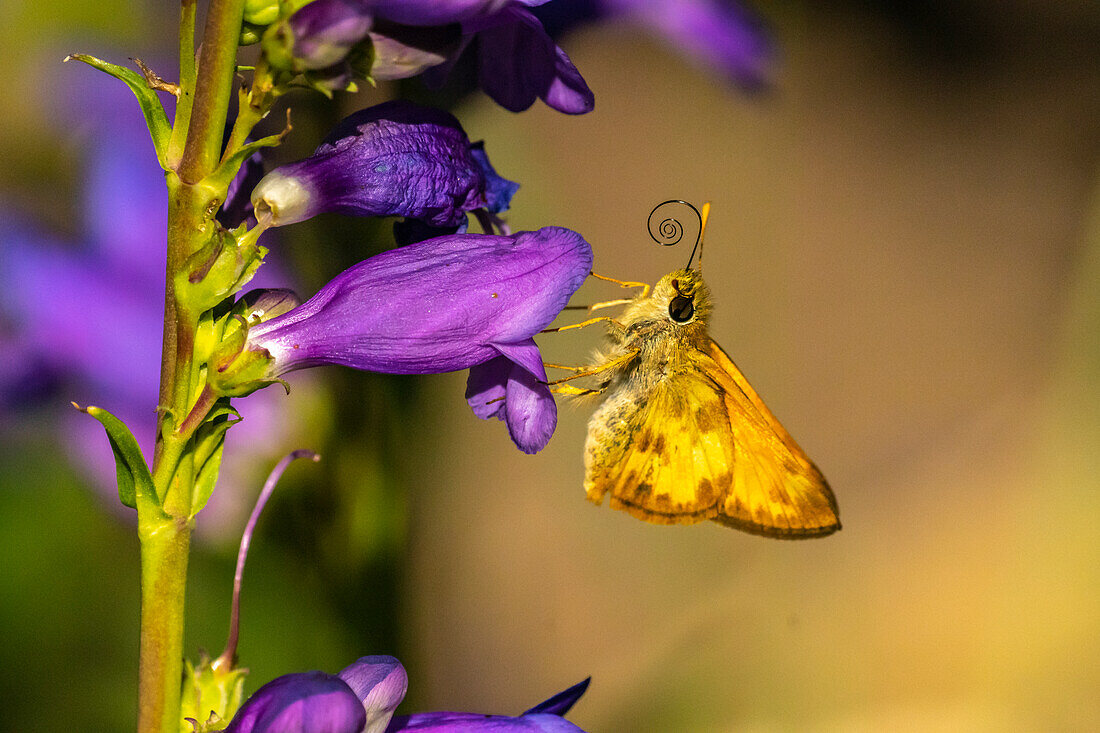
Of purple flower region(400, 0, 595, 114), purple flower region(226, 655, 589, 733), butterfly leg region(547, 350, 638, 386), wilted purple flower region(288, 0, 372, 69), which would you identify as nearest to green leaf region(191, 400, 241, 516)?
purple flower region(226, 655, 589, 733)

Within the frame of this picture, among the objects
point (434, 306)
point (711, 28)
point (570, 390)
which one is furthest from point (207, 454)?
point (711, 28)

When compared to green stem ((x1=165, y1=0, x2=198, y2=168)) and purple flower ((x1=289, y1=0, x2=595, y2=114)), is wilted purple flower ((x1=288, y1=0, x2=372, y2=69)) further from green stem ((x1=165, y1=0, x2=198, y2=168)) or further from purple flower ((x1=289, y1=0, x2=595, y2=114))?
green stem ((x1=165, y1=0, x2=198, y2=168))

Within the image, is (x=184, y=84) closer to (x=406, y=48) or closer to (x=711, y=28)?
(x=406, y=48)

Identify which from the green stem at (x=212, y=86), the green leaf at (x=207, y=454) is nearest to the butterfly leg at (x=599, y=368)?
the green leaf at (x=207, y=454)

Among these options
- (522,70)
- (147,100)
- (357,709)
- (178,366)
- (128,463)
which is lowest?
(357,709)

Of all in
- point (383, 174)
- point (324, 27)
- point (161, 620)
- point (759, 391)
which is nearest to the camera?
point (324, 27)

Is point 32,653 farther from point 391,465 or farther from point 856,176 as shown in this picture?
point 856,176
